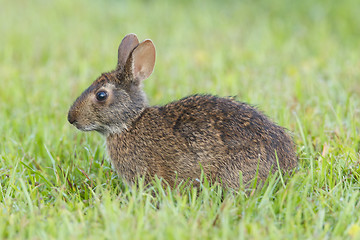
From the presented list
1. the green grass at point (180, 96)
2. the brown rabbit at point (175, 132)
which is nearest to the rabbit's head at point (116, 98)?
the brown rabbit at point (175, 132)

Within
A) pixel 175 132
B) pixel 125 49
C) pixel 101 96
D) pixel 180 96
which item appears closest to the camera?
pixel 175 132

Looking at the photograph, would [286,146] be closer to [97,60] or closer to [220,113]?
[220,113]

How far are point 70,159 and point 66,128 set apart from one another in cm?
80

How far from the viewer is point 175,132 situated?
14.3 feet

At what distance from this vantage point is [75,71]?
25.8 feet

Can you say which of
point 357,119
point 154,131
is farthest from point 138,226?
point 357,119

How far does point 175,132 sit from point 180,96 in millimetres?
2063

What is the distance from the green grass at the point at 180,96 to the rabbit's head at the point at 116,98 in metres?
0.42

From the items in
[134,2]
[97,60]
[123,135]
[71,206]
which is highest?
[134,2]

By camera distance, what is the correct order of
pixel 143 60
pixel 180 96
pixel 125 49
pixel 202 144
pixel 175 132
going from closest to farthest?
pixel 202 144 < pixel 175 132 < pixel 143 60 < pixel 125 49 < pixel 180 96

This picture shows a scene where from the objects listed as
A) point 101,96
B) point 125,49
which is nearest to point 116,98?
point 101,96

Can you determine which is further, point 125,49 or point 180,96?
point 180,96

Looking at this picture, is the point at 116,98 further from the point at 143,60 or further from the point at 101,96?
the point at 143,60

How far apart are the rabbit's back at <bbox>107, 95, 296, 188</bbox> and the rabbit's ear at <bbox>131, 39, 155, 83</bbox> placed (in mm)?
421
